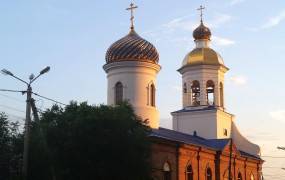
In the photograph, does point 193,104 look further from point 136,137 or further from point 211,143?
point 136,137

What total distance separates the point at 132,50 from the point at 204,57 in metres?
10.2

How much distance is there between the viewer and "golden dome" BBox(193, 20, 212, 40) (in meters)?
45.4

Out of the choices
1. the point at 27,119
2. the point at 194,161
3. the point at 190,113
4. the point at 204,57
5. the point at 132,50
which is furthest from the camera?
the point at 204,57

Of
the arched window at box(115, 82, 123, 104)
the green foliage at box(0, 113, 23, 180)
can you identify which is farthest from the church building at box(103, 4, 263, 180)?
the green foliage at box(0, 113, 23, 180)

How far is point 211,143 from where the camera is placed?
39719 millimetres

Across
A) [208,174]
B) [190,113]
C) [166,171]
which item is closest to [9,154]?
[166,171]

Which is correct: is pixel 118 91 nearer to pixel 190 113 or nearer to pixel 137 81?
pixel 137 81

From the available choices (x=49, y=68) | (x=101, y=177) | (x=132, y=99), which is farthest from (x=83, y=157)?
(x=132, y=99)

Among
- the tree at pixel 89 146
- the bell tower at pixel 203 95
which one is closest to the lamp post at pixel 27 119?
the tree at pixel 89 146

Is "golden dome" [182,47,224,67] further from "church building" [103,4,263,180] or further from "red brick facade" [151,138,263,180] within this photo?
"red brick facade" [151,138,263,180]

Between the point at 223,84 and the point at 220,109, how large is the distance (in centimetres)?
253

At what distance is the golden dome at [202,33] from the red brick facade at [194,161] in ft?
32.8

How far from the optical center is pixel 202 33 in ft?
149

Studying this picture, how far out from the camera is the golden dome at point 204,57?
4409 centimetres
